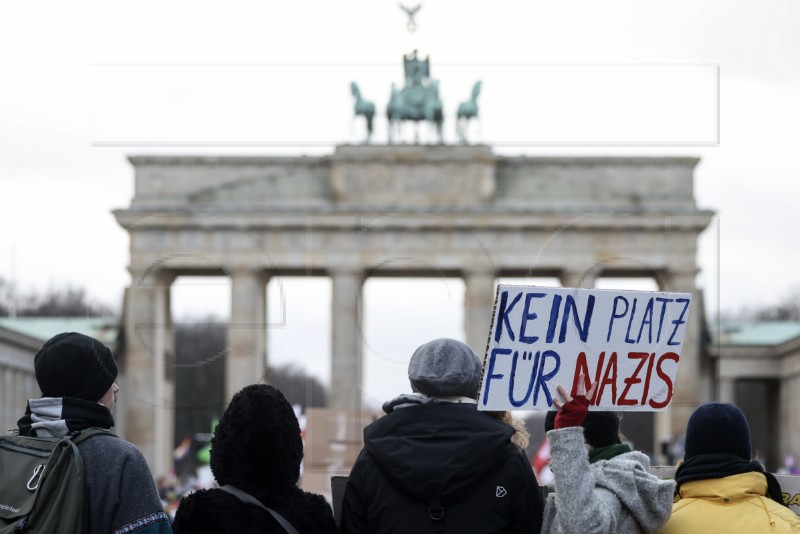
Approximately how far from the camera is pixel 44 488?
20.5 ft

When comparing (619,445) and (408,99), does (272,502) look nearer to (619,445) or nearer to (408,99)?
(619,445)

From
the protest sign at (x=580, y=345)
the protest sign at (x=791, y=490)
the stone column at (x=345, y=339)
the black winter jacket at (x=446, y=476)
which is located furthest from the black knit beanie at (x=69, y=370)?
the stone column at (x=345, y=339)

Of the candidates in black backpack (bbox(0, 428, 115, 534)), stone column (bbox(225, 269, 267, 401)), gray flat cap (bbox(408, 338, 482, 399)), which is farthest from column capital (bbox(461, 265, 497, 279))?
black backpack (bbox(0, 428, 115, 534))

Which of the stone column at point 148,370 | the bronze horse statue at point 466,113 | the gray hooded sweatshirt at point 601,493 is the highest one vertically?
the bronze horse statue at point 466,113

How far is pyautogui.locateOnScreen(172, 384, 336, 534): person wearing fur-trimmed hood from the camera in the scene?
6535 mm

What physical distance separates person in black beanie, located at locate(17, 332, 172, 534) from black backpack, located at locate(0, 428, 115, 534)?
0.08 m

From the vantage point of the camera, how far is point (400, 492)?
6.63m

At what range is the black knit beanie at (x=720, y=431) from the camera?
669 centimetres

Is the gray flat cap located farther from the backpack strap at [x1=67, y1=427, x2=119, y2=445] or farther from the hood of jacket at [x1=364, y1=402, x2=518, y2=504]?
the backpack strap at [x1=67, y1=427, x2=119, y2=445]

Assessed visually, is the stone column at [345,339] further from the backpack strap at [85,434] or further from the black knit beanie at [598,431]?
the backpack strap at [85,434]

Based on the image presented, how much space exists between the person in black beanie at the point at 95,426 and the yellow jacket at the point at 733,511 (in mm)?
2242

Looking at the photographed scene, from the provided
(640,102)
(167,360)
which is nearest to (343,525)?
(640,102)

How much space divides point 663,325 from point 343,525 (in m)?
1.67

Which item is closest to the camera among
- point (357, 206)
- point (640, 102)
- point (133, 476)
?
point (133, 476)
